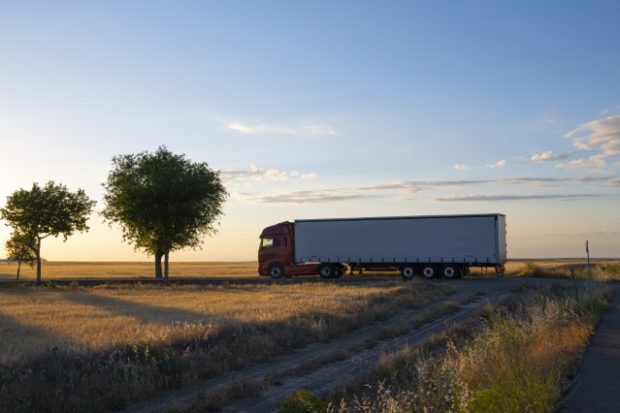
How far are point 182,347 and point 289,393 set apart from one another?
12.8ft

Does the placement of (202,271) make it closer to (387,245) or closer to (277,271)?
(277,271)

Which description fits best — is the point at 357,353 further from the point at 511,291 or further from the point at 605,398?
the point at 511,291

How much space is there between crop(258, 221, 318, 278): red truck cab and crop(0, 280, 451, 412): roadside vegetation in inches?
714

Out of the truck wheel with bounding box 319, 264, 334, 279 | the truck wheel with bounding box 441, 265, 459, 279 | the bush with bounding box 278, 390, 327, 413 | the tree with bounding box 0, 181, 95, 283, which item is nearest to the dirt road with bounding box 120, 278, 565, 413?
the bush with bounding box 278, 390, 327, 413

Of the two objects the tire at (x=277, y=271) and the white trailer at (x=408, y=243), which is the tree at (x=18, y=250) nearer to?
the tire at (x=277, y=271)

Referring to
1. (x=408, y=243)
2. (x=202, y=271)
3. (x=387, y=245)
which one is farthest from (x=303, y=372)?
(x=202, y=271)

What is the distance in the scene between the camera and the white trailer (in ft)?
141

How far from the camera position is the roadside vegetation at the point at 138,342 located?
1016 centimetres

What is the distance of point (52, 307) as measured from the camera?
27.7m

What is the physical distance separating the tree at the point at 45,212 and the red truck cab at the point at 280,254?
18.8m

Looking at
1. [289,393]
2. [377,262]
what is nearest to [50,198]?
[377,262]

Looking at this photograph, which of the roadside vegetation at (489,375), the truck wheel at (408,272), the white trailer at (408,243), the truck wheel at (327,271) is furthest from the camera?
the truck wheel at (327,271)

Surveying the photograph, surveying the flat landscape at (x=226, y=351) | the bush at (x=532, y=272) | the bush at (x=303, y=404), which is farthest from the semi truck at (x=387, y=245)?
the bush at (x=303, y=404)

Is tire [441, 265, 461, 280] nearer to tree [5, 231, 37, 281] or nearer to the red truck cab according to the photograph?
the red truck cab
